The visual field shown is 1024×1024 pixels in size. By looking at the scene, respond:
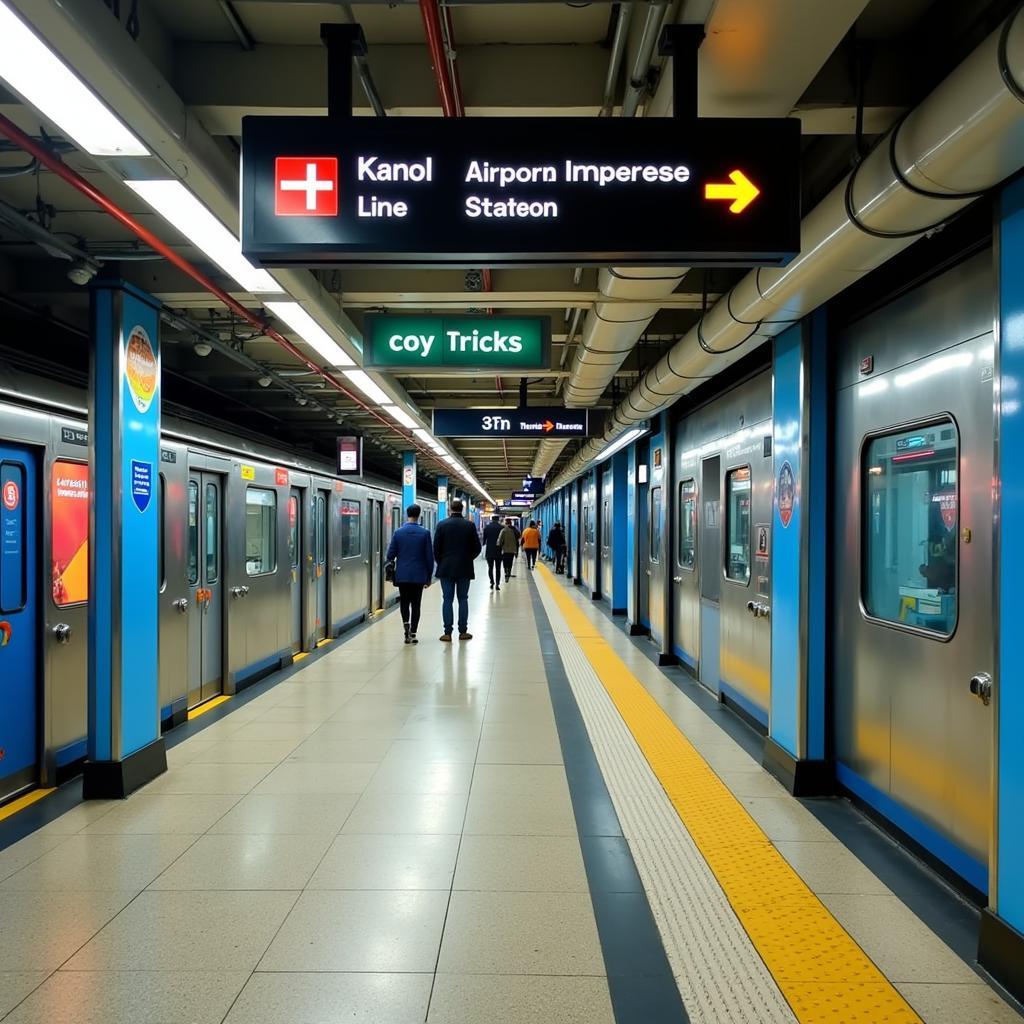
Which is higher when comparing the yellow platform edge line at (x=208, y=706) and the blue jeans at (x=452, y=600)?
the blue jeans at (x=452, y=600)

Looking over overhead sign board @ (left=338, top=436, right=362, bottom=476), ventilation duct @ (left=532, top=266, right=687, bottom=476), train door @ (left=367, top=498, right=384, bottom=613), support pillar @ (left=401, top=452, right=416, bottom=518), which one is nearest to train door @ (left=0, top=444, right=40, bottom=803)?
ventilation duct @ (left=532, top=266, right=687, bottom=476)

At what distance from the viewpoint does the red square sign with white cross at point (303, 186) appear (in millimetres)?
2195

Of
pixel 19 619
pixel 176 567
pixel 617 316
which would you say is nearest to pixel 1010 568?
pixel 617 316

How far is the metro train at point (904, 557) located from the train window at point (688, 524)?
3.93 feet

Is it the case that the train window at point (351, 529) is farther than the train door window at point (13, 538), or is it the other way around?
the train window at point (351, 529)

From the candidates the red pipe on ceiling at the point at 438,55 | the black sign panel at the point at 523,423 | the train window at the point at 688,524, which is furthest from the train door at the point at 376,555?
the red pipe on ceiling at the point at 438,55

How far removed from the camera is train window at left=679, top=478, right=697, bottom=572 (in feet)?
22.3

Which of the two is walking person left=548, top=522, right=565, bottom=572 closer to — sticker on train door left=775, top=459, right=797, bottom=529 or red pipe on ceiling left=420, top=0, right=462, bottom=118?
sticker on train door left=775, top=459, right=797, bottom=529

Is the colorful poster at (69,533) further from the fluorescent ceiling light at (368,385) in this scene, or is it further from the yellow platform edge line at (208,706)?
the fluorescent ceiling light at (368,385)

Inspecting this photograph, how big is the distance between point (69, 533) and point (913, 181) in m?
4.35

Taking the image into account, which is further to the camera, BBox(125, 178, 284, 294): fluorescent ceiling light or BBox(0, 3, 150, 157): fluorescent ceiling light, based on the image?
BBox(125, 178, 284, 294): fluorescent ceiling light

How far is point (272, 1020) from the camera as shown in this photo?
6.73 feet

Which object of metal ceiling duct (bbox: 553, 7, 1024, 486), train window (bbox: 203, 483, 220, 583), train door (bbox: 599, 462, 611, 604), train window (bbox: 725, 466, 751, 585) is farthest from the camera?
train door (bbox: 599, 462, 611, 604)

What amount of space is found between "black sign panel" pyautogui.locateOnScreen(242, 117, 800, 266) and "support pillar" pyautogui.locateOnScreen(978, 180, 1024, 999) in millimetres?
745
